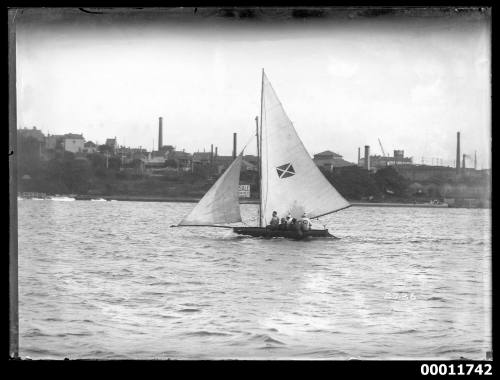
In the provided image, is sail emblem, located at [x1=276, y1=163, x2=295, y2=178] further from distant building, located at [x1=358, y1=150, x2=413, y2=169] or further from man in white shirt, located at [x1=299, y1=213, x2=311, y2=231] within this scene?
distant building, located at [x1=358, y1=150, x2=413, y2=169]

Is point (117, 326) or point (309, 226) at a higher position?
point (309, 226)

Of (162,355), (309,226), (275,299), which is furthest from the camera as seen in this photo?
(309,226)

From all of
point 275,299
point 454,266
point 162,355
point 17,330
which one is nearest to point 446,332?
point 454,266

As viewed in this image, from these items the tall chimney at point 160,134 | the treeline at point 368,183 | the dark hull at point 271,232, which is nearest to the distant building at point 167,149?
the tall chimney at point 160,134

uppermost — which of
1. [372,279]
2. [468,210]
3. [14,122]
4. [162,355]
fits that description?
[14,122]

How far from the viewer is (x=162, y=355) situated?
9570 millimetres

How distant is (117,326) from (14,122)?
7.60ft

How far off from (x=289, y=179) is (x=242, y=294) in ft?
11.1

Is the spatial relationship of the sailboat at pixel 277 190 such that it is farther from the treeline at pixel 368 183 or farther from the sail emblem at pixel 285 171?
the treeline at pixel 368 183

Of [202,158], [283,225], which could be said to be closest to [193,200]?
[202,158]

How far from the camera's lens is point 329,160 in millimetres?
11109

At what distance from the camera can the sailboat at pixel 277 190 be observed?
38.0 ft

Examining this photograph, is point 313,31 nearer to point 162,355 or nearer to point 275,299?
point 275,299

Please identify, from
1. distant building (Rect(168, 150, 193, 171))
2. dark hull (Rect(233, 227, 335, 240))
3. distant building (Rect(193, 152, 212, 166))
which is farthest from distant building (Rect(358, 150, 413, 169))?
dark hull (Rect(233, 227, 335, 240))
